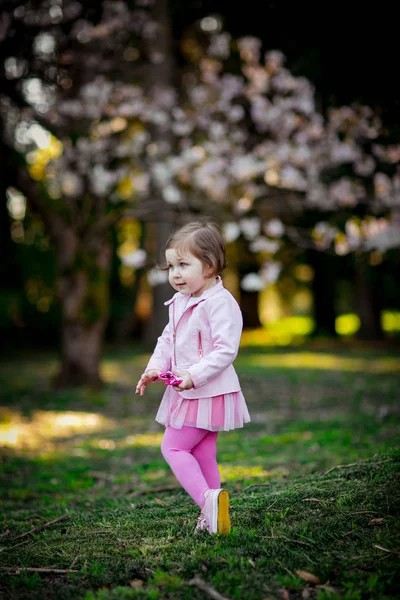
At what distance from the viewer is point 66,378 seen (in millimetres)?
12094

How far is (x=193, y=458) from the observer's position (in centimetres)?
341

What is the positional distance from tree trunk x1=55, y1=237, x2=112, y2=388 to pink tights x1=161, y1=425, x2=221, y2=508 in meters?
8.42

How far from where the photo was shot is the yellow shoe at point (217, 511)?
319 centimetres

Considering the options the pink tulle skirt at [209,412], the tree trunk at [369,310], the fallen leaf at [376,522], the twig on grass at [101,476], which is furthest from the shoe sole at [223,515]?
the tree trunk at [369,310]

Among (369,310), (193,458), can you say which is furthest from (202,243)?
(369,310)

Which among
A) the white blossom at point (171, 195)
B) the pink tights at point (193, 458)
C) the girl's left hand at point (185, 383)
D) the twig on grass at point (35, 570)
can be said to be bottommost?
the twig on grass at point (35, 570)

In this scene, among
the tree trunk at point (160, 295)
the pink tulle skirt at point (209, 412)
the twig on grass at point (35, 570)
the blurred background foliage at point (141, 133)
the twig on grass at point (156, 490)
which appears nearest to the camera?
the twig on grass at point (35, 570)

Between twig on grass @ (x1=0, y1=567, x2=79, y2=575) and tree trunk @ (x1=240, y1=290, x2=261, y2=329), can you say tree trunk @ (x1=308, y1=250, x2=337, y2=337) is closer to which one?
tree trunk @ (x1=240, y1=290, x2=261, y2=329)

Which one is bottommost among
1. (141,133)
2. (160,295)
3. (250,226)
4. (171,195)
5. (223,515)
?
(223,515)

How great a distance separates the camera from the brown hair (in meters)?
3.42

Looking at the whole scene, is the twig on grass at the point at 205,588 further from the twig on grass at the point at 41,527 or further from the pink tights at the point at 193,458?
the twig on grass at the point at 41,527

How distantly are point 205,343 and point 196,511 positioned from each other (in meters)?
1.07

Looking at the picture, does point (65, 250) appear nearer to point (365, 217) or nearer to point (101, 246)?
point (101, 246)

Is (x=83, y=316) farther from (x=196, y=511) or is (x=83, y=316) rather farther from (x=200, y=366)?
(x=200, y=366)
